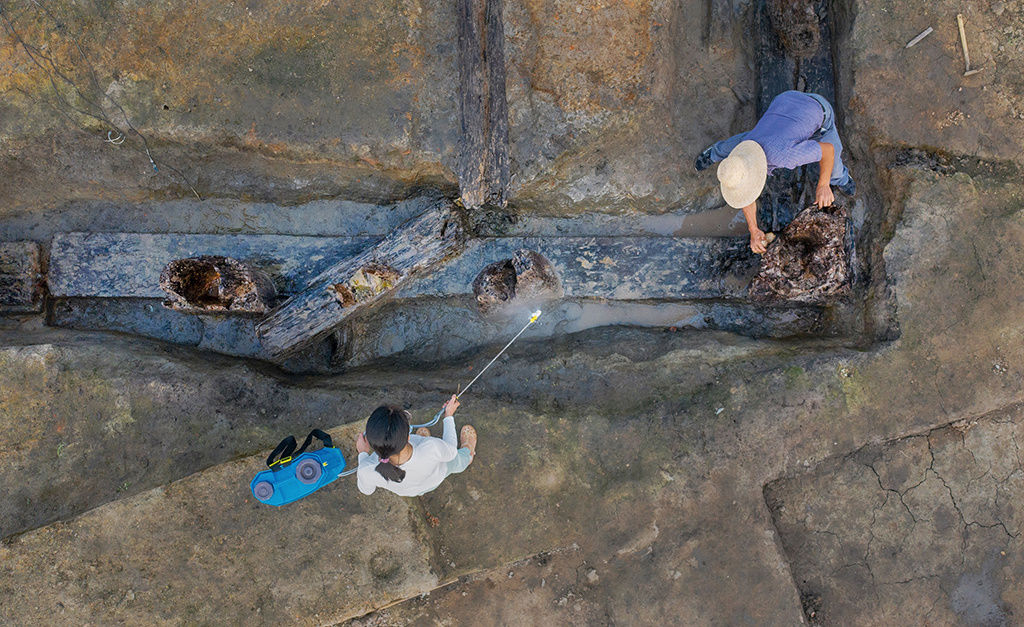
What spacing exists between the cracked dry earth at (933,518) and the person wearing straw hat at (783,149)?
1491mm

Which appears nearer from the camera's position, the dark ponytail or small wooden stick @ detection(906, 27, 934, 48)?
the dark ponytail

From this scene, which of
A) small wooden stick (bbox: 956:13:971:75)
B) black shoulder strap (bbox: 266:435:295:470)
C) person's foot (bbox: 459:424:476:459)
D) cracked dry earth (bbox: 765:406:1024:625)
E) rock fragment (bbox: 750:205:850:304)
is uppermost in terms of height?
small wooden stick (bbox: 956:13:971:75)

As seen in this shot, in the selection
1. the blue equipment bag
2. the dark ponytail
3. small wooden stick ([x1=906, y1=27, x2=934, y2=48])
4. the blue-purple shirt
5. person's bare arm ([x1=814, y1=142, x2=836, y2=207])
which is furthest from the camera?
small wooden stick ([x1=906, y1=27, x2=934, y2=48])

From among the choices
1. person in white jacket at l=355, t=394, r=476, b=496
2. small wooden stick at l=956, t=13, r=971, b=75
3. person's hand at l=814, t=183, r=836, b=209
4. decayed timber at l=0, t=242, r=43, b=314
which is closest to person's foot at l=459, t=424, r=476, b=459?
person in white jacket at l=355, t=394, r=476, b=496

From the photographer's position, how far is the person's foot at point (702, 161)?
12.6ft

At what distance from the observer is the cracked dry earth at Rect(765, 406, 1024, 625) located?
350 centimetres

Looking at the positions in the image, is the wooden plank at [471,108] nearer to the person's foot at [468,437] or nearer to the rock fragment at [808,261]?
the person's foot at [468,437]

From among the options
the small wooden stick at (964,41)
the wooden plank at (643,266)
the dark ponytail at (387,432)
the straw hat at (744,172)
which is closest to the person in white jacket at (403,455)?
the dark ponytail at (387,432)

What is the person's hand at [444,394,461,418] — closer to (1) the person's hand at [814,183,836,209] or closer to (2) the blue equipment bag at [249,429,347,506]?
(2) the blue equipment bag at [249,429,347,506]

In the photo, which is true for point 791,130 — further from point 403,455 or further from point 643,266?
point 403,455

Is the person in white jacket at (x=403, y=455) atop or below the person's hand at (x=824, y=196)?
below

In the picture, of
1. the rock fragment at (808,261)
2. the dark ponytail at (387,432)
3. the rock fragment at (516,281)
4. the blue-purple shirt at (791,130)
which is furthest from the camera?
the rock fragment at (516,281)

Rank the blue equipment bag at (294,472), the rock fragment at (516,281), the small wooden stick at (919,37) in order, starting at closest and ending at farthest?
1. the blue equipment bag at (294,472)
2. the small wooden stick at (919,37)
3. the rock fragment at (516,281)

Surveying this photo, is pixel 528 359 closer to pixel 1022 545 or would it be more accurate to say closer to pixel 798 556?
pixel 798 556
